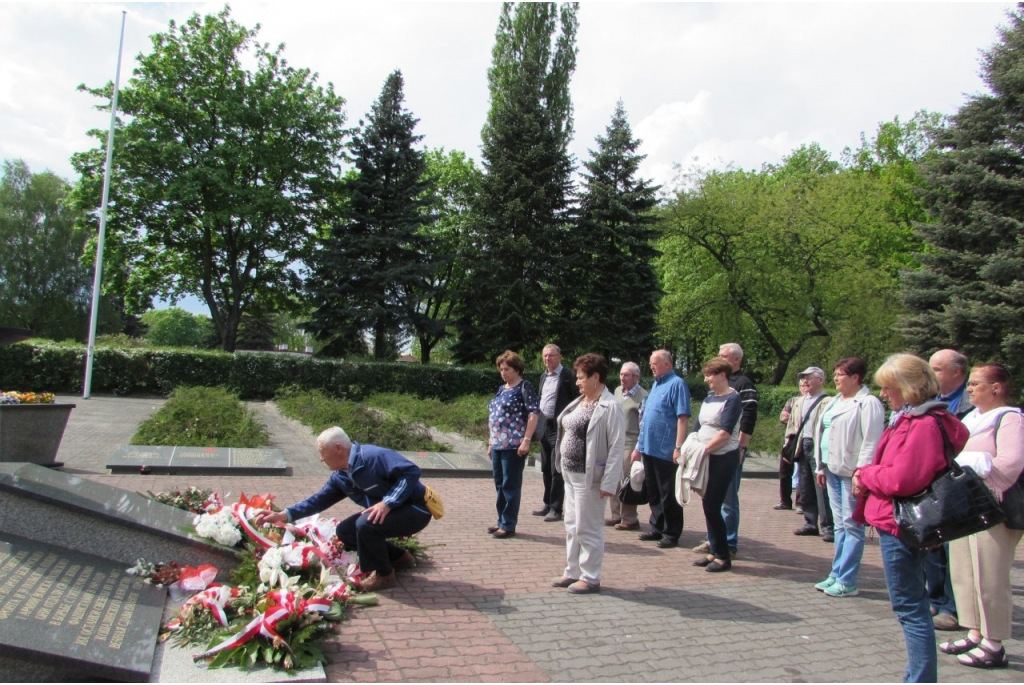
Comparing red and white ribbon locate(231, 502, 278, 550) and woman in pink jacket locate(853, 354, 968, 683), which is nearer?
woman in pink jacket locate(853, 354, 968, 683)

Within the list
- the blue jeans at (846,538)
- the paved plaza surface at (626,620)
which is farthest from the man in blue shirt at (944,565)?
the blue jeans at (846,538)

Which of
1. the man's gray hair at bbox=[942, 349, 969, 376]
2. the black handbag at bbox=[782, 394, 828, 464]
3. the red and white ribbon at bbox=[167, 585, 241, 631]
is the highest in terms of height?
the man's gray hair at bbox=[942, 349, 969, 376]

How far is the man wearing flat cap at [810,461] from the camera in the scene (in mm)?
7715

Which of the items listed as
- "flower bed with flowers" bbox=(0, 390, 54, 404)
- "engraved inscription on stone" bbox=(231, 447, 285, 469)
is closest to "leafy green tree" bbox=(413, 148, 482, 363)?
"engraved inscription on stone" bbox=(231, 447, 285, 469)

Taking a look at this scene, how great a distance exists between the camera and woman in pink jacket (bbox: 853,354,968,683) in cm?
355

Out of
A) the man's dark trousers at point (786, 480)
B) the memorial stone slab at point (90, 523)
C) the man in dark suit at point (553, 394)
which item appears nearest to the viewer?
the memorial stone slab at point (90, 523)

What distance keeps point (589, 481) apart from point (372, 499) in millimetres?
1601

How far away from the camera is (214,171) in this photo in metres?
26.5

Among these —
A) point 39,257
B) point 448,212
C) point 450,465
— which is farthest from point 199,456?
point 39,257

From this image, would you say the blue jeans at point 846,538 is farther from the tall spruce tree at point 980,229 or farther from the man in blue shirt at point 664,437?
the tall spruce tree at point 980,229

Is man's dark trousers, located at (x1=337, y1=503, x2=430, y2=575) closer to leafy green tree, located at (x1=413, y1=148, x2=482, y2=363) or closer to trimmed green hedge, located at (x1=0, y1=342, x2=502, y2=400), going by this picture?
trimmed green hedge, located at (x1=0, y1=342, x2=502, y2=400)

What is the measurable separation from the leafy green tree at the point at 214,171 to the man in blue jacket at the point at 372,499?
78.3 feet

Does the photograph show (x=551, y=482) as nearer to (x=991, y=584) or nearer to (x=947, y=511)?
(x=991, y=584)

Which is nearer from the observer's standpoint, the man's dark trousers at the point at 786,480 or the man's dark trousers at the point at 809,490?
the man's dark trousers at the point at 809,490
